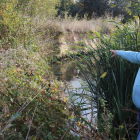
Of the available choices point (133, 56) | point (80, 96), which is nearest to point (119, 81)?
point (80, 96)

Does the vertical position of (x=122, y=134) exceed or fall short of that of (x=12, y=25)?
it falls short

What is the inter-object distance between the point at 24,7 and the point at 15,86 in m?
5.20

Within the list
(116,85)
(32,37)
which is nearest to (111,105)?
(116,85)

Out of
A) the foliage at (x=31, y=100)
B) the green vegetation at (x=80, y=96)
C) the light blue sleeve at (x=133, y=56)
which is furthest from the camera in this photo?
the foliage at (x=31, y=100)

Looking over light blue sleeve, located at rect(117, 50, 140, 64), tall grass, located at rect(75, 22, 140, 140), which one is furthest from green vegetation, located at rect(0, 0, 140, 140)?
light blue sleeve, located at rect(117, 50, 140, 64)

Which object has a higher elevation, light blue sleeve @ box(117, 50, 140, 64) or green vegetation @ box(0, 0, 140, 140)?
light blue sleeve @ box(117, 50, 140, 64)

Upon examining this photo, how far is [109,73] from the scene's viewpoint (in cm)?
332

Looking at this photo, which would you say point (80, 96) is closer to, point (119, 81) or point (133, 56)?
point (119, 81)

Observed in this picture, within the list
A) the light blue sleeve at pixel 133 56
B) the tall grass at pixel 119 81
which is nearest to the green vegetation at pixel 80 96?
the tall grass at pixel 119 81

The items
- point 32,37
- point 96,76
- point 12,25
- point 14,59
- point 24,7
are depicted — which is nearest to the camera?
point 96,76

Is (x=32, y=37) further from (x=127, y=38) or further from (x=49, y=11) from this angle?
(x=127, y=38)

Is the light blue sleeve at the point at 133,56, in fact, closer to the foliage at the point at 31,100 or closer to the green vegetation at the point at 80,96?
the green vegetation at the point at 80,96

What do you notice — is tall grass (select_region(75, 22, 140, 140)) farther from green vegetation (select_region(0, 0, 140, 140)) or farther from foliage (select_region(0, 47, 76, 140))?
foliage (select_region(0, 47, 76, 140))

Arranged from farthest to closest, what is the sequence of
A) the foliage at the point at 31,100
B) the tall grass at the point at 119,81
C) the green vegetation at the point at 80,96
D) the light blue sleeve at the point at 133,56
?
the tall grass at the point at 119,81
the foliage at the point at 31,100
the green vegetation at the point at 80,96
the light blue sleeve at the point at 133,56
